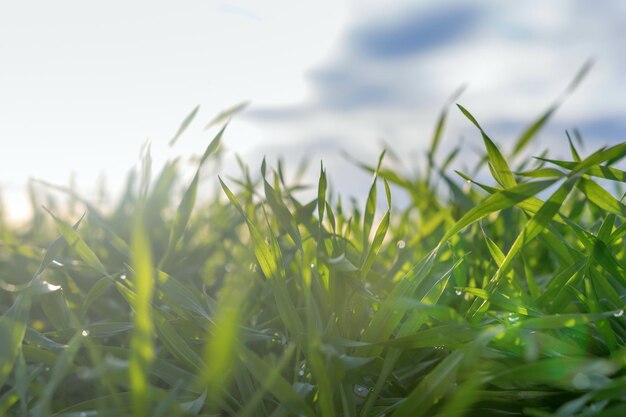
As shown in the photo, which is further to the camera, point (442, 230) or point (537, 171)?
point (442, 230)

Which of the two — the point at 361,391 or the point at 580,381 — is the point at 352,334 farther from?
the point at 580,381

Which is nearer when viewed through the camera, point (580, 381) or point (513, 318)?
point (580, 381)

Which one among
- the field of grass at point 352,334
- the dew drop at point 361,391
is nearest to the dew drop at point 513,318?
the field of grass at point 352,334

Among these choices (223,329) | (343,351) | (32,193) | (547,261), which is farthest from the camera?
(32,193)

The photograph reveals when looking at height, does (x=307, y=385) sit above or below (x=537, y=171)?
below

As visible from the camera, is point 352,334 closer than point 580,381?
No

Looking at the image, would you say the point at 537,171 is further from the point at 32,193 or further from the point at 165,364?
the point at 32,193

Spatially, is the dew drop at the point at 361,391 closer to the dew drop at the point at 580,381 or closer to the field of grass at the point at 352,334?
the field of grass at the point at 352,334

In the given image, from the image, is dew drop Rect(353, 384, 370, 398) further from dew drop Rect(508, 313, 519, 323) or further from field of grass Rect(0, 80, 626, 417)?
dew drop Rect(508, 313, 519, 323)

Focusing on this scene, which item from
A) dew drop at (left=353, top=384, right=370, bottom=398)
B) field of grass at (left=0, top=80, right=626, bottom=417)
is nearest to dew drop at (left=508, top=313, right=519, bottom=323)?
field of grass at (left=0, top=80, right=626, bottom=417)

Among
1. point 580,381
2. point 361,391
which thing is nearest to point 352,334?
point 361,391

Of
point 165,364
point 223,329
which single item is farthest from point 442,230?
point 223,329
